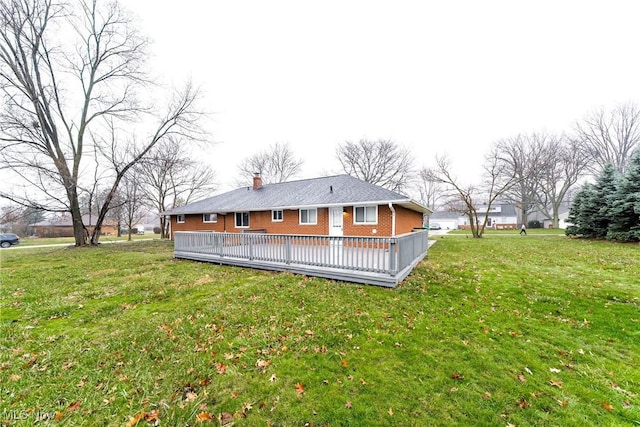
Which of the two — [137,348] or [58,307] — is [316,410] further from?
[58,307]

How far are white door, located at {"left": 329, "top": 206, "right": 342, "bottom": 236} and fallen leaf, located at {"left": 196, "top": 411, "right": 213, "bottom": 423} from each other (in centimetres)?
1091

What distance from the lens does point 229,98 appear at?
724 inches

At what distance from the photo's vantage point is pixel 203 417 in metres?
2.30

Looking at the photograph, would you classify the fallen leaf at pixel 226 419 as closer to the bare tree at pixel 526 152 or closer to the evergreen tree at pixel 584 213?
the evergreen tree at pixel 584 213

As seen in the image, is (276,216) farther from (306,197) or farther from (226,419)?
(226,419)

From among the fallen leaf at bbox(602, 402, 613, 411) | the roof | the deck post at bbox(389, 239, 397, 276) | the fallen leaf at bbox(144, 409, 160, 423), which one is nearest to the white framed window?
the roof

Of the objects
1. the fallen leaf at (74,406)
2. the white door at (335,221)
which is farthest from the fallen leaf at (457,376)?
the white door at (335,221)

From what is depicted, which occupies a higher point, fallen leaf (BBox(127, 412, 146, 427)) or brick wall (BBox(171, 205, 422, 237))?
brick wall (BBox(171, 205, 422, 237))

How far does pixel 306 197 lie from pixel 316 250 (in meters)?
7.79

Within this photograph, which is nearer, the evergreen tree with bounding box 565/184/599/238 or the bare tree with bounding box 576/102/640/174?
the evergreen tree with bounding box 565/184/599/238

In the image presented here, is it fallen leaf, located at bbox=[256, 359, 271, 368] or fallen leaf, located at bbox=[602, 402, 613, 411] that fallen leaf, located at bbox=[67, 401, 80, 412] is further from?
fallen leaf, located at bbox=[602, 402, 613, 411]

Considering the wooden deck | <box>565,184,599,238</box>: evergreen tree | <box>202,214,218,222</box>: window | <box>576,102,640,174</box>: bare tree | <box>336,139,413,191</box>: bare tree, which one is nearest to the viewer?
the wooden deck

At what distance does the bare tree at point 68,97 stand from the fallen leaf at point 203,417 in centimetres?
1802

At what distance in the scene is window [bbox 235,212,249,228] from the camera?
1651cm
